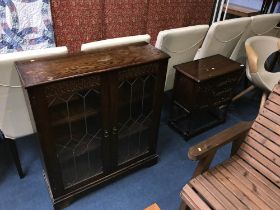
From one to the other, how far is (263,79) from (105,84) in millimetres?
1744

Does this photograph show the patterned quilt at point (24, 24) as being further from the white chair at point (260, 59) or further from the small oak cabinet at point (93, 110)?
the white chair at point (260, 59)

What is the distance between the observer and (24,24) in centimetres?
210

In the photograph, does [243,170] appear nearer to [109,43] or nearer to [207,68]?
[207,68]

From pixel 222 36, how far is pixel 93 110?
1404 mm

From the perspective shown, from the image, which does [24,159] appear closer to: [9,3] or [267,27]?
[9,3]

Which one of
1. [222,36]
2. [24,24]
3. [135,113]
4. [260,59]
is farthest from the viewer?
[260,59]

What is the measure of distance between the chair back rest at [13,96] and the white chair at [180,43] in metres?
0.76

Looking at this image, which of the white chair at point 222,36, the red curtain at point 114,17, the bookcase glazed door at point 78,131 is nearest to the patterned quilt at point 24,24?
the red curtain at point 114,17

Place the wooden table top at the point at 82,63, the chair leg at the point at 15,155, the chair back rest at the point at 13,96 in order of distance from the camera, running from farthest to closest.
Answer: the chair leg at the point at 15,155
the chair back rest at the point at 13,96
the wooden table top at the point at 82,63

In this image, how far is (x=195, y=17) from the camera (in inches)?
127

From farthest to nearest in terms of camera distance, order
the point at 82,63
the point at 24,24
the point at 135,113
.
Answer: the point at 24,24 → the point at 135,113 → the point at 82,63

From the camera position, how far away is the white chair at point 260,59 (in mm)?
2334

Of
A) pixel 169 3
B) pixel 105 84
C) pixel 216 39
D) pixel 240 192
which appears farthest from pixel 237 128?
pixel 169 3

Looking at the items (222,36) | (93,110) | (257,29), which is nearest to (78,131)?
(93,110)
